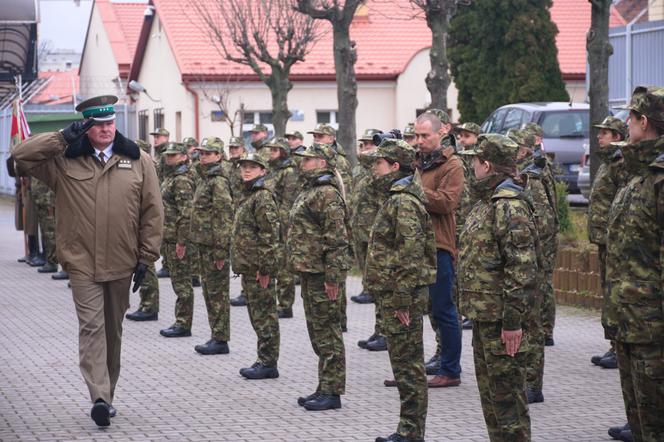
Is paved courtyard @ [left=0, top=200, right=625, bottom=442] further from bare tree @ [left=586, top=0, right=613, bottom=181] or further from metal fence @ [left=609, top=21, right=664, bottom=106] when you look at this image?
metal fence @ [left=609, top=21, right=664, bottom=106]

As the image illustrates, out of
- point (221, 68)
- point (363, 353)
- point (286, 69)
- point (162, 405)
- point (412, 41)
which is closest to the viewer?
point (162, 405)

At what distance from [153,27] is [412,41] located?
957cm

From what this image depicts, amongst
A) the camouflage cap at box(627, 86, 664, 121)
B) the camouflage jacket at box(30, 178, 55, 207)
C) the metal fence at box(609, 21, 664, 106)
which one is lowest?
the camouflage jacket at box(30, 178, 55, 207)

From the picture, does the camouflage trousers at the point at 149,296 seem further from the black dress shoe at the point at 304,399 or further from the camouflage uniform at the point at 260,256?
the black dress shoe at the point at 304,399

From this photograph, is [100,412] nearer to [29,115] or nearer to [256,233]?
[256,233]

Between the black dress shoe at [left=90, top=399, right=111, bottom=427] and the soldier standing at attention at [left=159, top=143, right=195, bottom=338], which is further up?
the soldier standing at attention at [left=159, top=143, right=195, bottom=338]

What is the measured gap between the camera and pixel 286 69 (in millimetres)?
28719

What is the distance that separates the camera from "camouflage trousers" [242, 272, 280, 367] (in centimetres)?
1065

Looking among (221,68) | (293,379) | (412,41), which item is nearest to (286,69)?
(221,68)

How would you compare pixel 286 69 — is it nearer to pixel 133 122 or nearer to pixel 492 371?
pixel 133 122

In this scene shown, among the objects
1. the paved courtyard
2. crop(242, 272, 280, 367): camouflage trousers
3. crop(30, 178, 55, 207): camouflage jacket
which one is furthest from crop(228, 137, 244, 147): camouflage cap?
crop(242, 272, 280, 367): camouflage trousers

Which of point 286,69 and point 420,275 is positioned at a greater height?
point 286,69

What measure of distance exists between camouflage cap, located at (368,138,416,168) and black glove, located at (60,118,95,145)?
2.07 metres

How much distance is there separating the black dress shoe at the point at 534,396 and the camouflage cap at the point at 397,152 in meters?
2.16
